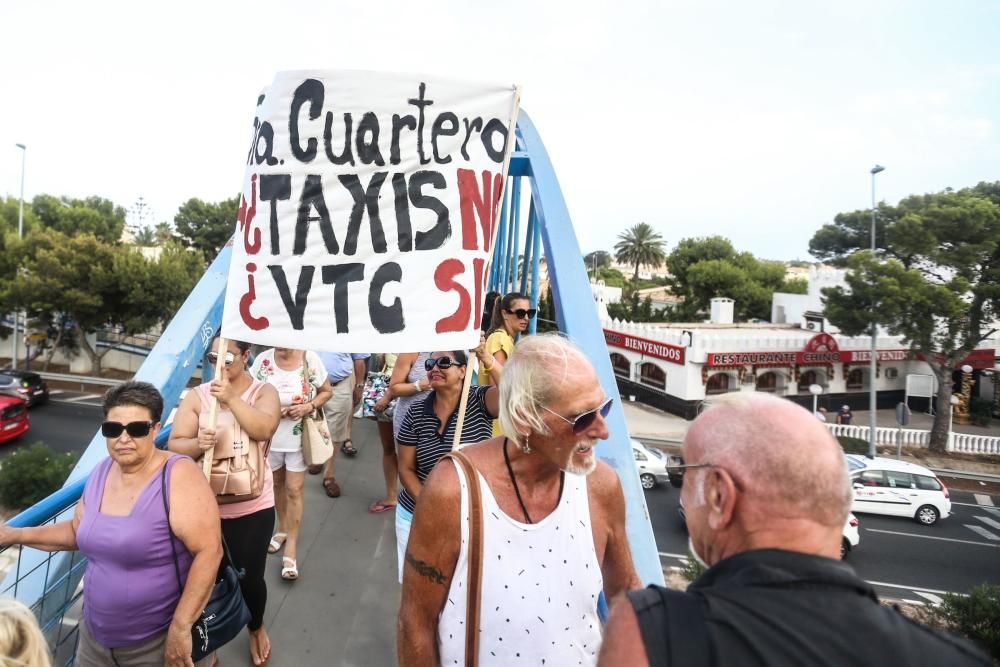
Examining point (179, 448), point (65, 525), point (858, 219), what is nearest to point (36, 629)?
point (65, 525)

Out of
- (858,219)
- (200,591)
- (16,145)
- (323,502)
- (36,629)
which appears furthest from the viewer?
(858,219)

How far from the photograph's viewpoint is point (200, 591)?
226cm

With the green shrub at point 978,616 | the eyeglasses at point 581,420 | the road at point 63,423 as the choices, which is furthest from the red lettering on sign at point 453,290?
the road at point 63,423

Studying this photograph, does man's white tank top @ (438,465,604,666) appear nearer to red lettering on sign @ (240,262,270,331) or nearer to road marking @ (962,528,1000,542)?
red lettering on sign @ (240,262,270,331)

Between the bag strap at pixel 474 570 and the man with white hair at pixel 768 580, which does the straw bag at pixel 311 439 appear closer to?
the bag strap at pixel 474 570

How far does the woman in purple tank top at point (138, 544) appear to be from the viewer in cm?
221

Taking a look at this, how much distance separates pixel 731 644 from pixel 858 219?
39.1 m

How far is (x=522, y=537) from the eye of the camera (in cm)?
174

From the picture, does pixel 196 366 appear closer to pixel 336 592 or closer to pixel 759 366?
pixel 336 592

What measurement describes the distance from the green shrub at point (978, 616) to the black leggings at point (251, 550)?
28.3 ft

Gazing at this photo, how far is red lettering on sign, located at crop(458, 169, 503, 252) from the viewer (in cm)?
281

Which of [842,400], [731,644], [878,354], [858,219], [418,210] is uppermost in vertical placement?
[858,219]

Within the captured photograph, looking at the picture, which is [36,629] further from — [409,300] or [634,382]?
[634,382]

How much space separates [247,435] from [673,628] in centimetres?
244
